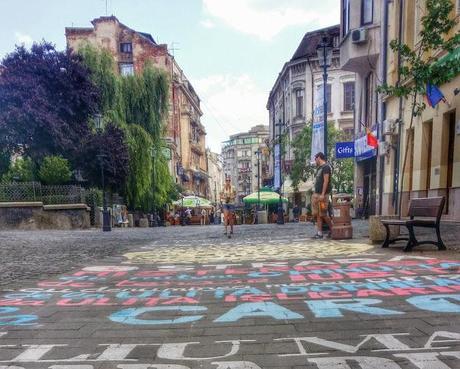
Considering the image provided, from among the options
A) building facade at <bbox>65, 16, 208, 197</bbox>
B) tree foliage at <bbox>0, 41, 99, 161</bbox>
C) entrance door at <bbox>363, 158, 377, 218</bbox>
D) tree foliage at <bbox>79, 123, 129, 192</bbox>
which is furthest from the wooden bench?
building facade at <bbox>65, 16, 208, 197</bbox>

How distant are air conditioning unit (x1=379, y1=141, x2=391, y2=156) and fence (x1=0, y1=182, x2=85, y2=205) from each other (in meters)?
15.1

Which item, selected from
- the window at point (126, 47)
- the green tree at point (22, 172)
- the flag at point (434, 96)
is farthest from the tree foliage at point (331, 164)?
the window at point (126, 47)

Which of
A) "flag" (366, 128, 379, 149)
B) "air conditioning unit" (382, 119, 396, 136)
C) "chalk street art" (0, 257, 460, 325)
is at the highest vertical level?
"air conditioning unit" (382, 119, 396, 136)

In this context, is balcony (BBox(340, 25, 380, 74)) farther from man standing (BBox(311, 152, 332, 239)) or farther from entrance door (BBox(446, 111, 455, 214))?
man standing (BBox(311, 152, 332, 239))

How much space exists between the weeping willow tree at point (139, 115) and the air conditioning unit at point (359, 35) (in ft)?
→ 51.1

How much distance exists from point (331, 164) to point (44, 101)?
18.8 metres

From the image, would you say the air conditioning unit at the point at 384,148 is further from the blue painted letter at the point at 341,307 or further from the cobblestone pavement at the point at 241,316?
the blue painted letter at the point at 341,307

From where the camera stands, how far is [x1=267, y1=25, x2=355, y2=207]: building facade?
36281 mm

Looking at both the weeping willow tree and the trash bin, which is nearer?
the trash bin

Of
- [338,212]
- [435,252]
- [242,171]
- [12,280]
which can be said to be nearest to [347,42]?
[338,212]

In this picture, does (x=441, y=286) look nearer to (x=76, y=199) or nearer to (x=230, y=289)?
(x=230, y=289)

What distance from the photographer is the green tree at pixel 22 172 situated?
22.6 meters

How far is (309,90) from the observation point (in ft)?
126

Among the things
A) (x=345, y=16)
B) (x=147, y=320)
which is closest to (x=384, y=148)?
(x=345, y=16)
